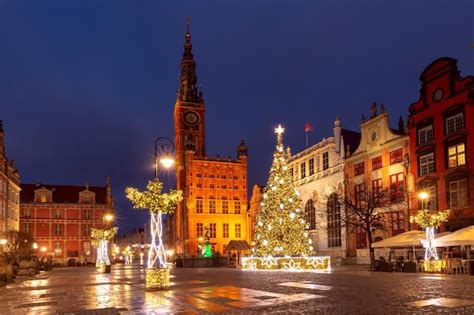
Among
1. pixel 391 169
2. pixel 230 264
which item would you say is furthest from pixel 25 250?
pixel 391 169

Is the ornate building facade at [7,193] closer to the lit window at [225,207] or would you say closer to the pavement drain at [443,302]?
the lit window at [225,207]

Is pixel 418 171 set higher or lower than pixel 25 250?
higher

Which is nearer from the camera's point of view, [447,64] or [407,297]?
[407,297]

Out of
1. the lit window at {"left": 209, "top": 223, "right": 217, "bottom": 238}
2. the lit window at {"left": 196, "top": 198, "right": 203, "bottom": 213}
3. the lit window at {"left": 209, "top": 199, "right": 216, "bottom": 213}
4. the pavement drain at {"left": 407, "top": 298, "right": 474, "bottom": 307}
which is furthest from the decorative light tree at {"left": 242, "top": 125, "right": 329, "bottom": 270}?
the lit window at {"left": 209, "top": 199, "right": 216, "bottom": 213}

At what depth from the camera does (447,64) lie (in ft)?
129

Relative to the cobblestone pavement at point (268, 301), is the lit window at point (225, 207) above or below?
above

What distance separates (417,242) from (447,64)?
15.7m

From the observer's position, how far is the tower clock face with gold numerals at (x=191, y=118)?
11056cm

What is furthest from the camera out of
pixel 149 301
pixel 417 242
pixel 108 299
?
pixel 417 242

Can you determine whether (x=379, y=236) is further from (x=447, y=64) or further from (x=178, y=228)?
(x=178, y=228)

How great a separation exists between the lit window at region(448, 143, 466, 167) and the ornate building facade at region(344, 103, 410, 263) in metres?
3.61

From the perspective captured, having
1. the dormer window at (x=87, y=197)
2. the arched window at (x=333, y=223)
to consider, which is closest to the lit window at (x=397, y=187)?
the arched window at (x=333, y=223)

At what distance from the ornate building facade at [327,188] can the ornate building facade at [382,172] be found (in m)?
1.98

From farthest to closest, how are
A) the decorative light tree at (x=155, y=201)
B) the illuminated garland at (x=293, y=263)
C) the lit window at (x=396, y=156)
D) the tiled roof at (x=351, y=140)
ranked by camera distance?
1. the tiled roof at (x=351, y=140)
2. the lit window at (x=396, y=156)
3. the illuminated garland at (x=293, y=263)
4. the decorative light tree at (x=155, y=201)
